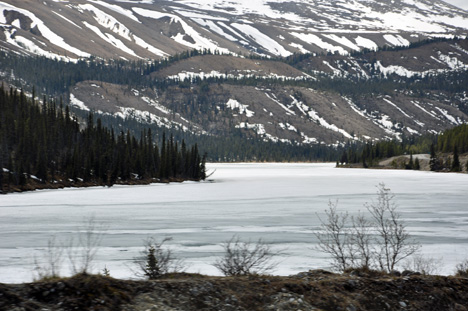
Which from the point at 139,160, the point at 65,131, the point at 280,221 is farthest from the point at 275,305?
the point at 65,131

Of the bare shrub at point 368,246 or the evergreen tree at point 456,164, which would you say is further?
the evergreen tree at point 456,164

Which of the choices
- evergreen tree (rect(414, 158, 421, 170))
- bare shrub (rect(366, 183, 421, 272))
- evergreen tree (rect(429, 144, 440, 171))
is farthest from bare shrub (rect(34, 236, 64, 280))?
evergreen tree (rect(414, 158, 421, 170))

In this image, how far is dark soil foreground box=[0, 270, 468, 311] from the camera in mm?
8906

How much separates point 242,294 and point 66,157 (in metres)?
71.6

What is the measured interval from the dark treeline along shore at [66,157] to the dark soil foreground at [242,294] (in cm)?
5684

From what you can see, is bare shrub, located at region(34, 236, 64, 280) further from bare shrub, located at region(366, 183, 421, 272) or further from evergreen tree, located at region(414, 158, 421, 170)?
evergreen tree, located at region(414, 158, 421, 170)

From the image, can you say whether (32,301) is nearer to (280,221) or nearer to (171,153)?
(280,221)

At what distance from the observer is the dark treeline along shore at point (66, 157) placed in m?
69.5

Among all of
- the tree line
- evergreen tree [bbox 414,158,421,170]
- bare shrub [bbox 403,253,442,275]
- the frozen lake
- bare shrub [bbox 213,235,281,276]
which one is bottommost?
the frozen lake

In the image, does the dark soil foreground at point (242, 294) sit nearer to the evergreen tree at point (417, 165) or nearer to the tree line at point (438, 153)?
the tree line at point (438, 153)

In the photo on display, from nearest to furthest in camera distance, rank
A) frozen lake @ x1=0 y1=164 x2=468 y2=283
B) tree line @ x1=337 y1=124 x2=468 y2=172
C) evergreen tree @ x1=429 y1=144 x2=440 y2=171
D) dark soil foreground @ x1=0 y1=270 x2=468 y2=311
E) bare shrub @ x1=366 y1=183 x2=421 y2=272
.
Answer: dark soil foreground @ x1=0 y1=270 x2=468 y2=311 < bare shrub @ x1=366 y1=183 x2=421 y2=272 < frozen lake @ x1=0 y1=164 x2=468 y2=283 < tree line @ x1=337 y1=124 x2=468 y2=172 < evergreen tree @ x1=429 y1=144 x2=440 y2=171

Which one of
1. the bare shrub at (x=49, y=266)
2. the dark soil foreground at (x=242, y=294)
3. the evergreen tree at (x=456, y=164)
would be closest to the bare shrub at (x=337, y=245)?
the dark soil foreground at (x=242, y=294)

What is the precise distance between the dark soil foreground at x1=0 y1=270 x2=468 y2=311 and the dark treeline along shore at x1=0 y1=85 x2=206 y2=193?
5684cm

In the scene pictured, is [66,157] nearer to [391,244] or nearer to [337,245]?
[337,245]
